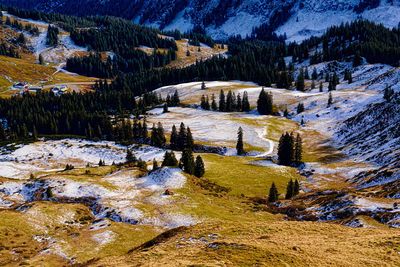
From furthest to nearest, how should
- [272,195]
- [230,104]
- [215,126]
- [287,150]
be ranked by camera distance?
[230,104] → [215,126] → [287,150] → [272,195]

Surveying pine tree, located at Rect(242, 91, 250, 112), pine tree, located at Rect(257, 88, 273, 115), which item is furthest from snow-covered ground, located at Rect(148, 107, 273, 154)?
pine tree, located at Rect(242, 91, 250, 112)

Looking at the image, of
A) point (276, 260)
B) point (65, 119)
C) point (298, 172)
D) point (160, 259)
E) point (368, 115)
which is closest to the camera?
point (276, 260)

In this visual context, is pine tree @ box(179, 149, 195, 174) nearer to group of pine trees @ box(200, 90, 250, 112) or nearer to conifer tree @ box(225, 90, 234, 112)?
group of pine trees @ box(200, 90, 250, 112)

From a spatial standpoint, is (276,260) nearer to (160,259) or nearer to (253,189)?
(160,259)

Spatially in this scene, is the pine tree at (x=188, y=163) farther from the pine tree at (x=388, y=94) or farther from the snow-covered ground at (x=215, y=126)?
the pine tree at (x=388, y=94)

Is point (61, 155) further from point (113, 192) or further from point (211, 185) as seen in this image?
point (211, 185)

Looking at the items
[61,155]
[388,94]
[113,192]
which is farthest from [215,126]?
[113,192]

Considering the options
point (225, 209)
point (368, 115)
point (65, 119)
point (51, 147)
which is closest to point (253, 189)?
point (225, 209)

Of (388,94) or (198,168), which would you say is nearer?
(198,168)

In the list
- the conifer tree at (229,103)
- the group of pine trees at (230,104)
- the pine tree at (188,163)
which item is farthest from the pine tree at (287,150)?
the conifer tree at (229,103)

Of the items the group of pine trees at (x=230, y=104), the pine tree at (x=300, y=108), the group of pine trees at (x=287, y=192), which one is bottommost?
the group of pine trees at (x=287, y=192)

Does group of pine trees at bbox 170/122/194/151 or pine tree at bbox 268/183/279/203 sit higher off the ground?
group of pine trees at bbox 170/122/194/151
